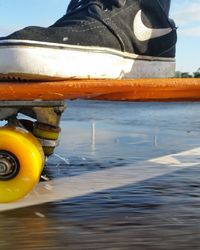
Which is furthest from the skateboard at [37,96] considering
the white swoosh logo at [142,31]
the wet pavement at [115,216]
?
the white swoosh logo at [142,31]

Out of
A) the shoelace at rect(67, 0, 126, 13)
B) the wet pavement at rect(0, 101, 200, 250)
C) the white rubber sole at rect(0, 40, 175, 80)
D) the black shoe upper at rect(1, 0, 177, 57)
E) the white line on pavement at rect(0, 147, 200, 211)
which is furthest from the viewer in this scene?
the white line on pavement at rect(0, 147, 200, 211)

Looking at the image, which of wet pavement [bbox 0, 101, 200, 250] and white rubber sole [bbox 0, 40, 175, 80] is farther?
white rubber sole [bbox 0, 40, 175, 80]

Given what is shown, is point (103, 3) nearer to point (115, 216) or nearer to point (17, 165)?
point (17, 165)

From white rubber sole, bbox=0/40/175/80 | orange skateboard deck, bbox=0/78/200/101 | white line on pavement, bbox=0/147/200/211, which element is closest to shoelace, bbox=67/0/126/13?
white rubber sole, bbox=0/40/175/80

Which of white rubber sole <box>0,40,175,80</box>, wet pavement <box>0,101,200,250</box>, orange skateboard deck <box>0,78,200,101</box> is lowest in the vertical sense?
wet pavement <box>0,101,200,250</box>

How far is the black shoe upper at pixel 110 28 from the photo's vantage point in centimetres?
245

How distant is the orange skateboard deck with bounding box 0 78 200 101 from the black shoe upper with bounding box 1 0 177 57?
184 millimetres

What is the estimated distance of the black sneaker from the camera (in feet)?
7.73

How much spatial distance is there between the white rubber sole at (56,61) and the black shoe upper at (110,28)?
3 centimetres

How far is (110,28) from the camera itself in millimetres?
2598

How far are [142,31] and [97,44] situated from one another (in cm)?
33

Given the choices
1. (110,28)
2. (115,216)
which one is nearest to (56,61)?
(110,28)

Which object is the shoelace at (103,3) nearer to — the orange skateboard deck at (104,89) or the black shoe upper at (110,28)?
the black shoe upper at (110,28)

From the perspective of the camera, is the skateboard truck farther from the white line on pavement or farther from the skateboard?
the white line on pavement
